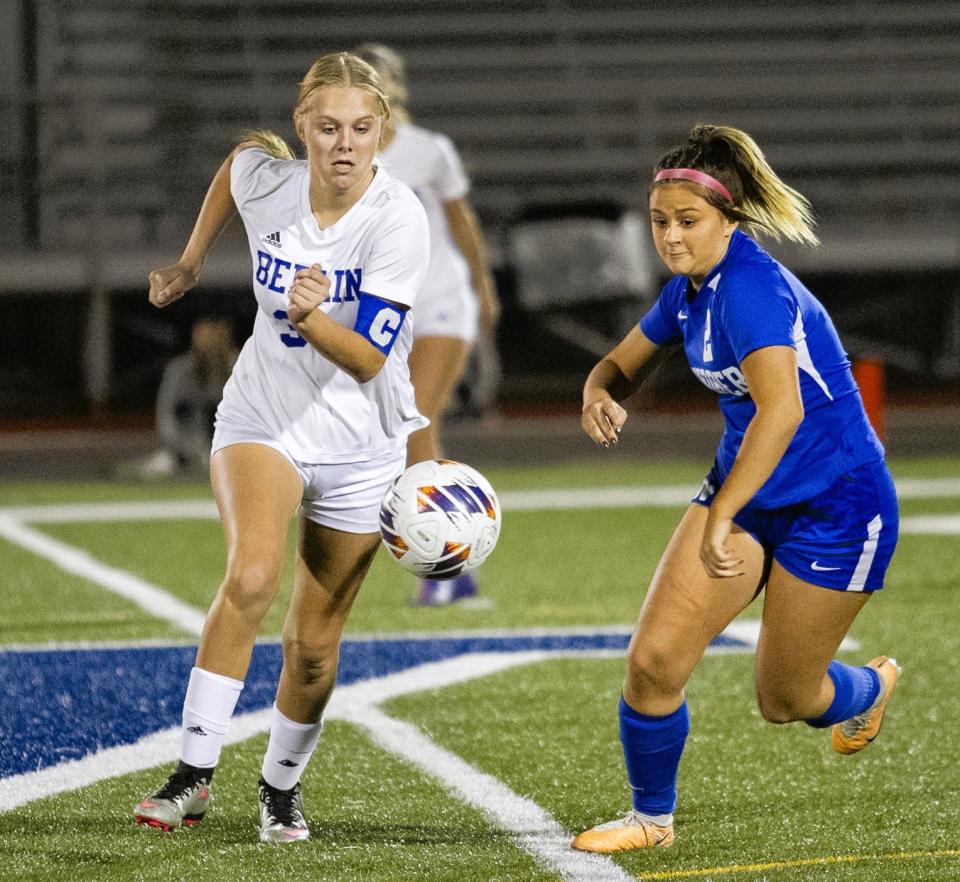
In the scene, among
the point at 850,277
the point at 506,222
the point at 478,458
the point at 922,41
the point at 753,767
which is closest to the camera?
the point at 753,767

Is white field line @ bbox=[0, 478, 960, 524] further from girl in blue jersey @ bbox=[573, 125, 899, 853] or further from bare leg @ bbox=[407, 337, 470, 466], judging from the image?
girl in blue jersey @ bbox=[573, 125, 899, 853]

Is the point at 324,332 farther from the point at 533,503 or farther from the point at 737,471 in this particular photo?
the point at 533,503

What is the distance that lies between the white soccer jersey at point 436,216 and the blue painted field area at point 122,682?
132 cm

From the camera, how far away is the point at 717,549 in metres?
3.73

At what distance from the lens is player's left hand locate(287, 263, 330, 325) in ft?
12.6

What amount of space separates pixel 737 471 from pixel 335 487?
3.35 ft

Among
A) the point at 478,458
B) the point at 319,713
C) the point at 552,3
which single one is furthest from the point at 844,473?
the point at 552,3

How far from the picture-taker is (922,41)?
71.8 ft

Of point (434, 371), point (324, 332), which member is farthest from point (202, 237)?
point (434, 371)

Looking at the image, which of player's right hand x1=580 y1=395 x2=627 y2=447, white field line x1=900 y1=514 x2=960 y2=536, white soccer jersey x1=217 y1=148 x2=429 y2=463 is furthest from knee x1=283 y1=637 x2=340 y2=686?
white field line x1=900 y1=514 x2=960 y2=536

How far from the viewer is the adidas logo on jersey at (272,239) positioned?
423 cm

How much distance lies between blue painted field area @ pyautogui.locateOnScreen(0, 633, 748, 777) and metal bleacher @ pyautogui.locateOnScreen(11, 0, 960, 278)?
1261cm

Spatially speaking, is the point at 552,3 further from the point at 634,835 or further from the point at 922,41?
the point at 634,835

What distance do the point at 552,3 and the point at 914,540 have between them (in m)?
13.8
